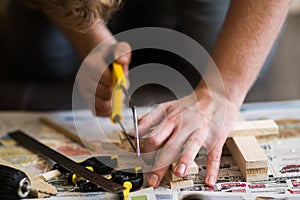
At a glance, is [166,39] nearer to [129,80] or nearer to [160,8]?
[160,8]

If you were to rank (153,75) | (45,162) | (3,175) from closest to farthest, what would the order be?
(3,175)
(45,162)
(153,75)

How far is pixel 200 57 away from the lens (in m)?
1.27

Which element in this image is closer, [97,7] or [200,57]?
[97,7]

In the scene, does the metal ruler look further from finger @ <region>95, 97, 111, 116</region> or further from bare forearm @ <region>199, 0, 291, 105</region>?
bare forearm @ <region>199, 0, 291, 105</region>

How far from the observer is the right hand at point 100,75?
1.05 meters

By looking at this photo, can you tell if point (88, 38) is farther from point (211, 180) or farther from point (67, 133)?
point (211, 180)

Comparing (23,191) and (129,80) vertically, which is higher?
(129,80)

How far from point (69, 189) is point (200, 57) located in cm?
51

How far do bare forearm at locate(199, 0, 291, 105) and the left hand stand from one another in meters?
0.04

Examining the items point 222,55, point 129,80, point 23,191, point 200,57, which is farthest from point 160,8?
point 23,191

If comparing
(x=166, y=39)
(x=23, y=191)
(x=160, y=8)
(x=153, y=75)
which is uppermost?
(x=160, y=8)

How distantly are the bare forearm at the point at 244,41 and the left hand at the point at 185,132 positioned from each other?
41 mm

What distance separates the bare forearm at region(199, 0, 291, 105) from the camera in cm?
94

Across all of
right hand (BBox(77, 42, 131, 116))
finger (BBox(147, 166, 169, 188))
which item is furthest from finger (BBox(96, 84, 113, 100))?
finger (BBox(147, 166, 169, 188))
